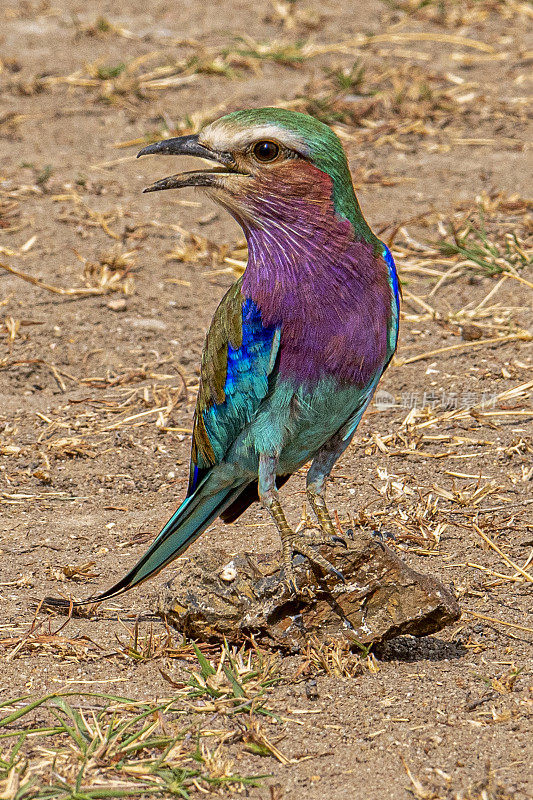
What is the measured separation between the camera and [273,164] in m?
3.20

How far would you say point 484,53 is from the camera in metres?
8.09

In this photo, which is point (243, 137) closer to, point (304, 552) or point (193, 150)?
point (193, 150)

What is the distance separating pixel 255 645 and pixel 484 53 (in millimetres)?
6176

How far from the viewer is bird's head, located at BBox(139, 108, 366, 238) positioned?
10.4ft

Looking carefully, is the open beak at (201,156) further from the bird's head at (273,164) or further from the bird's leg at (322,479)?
the bird's leg at (322,479)

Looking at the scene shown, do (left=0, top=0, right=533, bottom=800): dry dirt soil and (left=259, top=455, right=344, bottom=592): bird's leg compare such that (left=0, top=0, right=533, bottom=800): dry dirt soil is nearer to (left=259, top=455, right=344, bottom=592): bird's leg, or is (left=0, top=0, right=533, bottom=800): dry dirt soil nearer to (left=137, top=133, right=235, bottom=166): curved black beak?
(left=259, top=455, right=344, bottom=592): bird's leg

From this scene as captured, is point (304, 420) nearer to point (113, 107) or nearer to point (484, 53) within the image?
point (113, 107)

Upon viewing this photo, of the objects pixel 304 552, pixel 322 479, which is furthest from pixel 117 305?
pixel 304 552

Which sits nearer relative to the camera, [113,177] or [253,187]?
[253,187]

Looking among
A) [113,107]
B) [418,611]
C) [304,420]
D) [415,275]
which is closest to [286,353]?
[304,420]

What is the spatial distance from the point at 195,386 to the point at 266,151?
2018 mm

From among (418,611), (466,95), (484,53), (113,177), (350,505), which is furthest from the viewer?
(484,53)

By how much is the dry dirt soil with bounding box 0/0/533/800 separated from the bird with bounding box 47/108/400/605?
1.52 feet

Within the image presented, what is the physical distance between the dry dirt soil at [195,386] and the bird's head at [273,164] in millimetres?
1286
